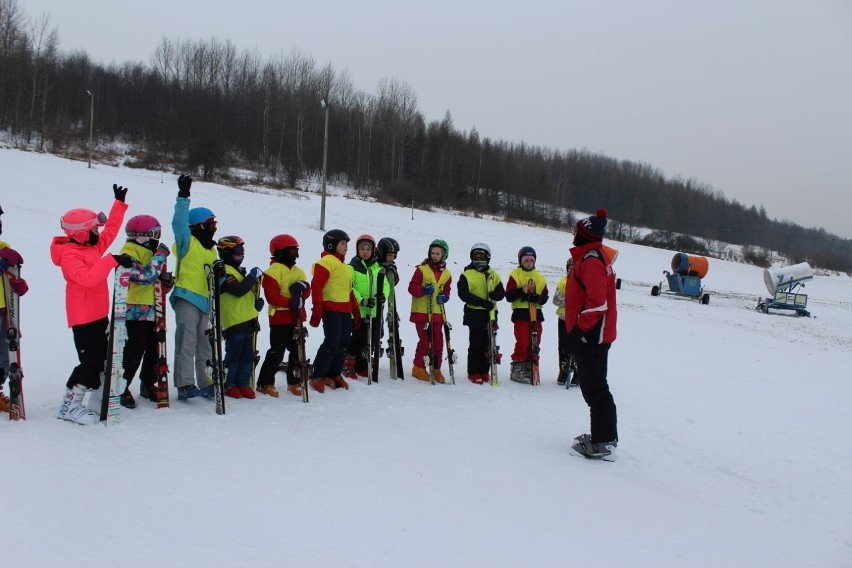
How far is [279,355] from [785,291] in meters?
24.9

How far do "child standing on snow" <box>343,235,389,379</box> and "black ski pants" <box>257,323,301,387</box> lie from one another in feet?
3.27

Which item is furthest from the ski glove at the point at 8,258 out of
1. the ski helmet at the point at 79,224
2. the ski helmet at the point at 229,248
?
the ski helmet at the point at 229,248

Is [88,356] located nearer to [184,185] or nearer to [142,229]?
[142,229]

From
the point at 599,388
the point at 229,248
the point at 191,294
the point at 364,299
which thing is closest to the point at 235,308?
the point at 191,294

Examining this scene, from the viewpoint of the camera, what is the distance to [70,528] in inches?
126

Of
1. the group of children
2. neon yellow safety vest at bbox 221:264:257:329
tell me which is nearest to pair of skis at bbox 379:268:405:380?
the group of children

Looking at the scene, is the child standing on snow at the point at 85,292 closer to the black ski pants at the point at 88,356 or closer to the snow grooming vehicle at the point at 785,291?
the black ski pants at the point at 88,356

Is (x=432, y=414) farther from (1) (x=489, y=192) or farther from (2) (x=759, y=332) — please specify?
(1) (x=489, y=192)

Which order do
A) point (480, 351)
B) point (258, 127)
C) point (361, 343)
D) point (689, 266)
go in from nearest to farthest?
1. point (361, 343)
2. point (480, 351)
3. point (689, 266)
4. point (258, 127)

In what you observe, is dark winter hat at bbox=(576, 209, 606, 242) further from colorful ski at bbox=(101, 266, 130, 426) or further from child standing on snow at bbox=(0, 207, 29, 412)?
child standing on snow at bbox=(0, 207, 29, 412)

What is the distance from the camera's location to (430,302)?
26.2ft

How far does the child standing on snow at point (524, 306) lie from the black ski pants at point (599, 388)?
2.91 metres

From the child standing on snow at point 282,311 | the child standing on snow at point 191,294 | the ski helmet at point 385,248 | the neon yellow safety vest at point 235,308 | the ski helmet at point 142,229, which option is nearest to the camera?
the ski helmet at point 142,229

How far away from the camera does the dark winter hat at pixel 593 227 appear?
17.4 feet
